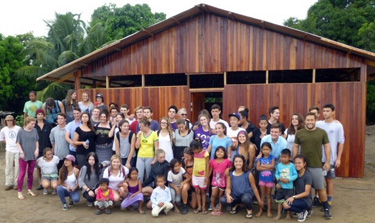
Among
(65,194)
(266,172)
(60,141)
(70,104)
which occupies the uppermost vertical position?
(70,104)

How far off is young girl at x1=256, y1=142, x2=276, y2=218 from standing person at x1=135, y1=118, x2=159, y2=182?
6.38ft

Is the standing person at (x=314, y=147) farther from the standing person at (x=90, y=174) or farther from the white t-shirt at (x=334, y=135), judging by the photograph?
the standing person at (x=90, y=174)

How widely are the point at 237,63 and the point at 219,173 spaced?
4.05 metres

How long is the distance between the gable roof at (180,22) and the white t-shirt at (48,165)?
311cm

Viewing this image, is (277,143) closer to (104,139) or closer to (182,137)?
(182,137)

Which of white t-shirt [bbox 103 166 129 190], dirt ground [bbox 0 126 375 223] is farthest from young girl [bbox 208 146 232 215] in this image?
white t-shirt [bbox 103 166 129 190]

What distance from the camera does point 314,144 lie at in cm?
526

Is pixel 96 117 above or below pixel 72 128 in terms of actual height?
above

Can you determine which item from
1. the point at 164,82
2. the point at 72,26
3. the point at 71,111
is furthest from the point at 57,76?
the point at 72,26

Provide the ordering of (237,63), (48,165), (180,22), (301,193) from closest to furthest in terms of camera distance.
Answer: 1. (301,193)
2. (48,165)
3. (237,63)
4. (180,22)

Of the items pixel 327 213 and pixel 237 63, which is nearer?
pixel 327 213

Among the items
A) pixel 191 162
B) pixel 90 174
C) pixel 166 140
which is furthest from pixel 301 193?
pixel 90 174

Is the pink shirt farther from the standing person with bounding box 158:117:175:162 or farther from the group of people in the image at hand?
the standing person with bounding box 158:117:175:162

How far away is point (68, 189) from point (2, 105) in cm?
Result: 1662
